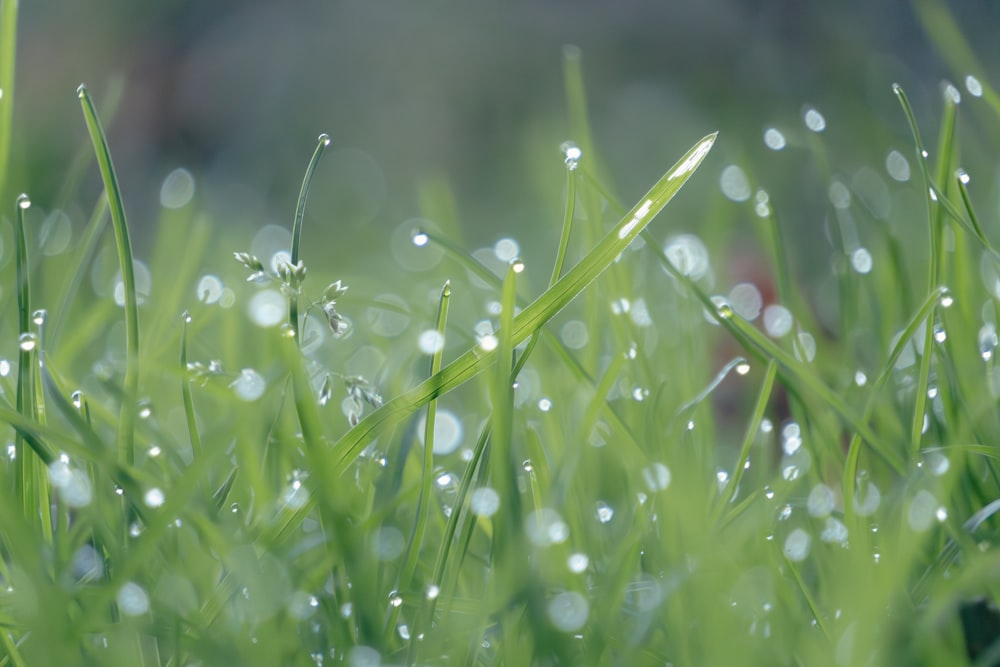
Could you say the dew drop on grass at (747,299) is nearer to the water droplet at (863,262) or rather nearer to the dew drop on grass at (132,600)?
the water droplet at (863,262)

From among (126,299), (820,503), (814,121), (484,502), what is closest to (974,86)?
(814,121)

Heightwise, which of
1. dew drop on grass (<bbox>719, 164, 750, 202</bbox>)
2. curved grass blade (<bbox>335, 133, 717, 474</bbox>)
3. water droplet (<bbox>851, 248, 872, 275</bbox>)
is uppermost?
dew drop on grass (<bbox>719, 164, 750, 202</bbox>)

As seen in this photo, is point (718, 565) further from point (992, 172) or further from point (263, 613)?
point (992, 172)

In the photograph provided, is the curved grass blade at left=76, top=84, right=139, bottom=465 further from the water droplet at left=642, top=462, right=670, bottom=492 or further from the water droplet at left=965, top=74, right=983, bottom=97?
the water droplet at left=965, top=74, right=983, bottom=97

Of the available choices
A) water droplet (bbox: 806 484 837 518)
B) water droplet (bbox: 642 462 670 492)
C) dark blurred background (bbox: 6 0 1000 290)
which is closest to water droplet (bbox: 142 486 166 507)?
water droplet (bbox: 642 462 670 492)

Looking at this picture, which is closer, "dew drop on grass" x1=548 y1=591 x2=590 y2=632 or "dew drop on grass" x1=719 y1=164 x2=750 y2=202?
"dew drop on grass" x1=548 y1=591 x2=590 y2=632

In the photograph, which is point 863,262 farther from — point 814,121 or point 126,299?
point 126,299

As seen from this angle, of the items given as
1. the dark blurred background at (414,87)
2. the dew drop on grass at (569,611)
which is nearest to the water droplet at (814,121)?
the dew drop on grass at (569,611)
